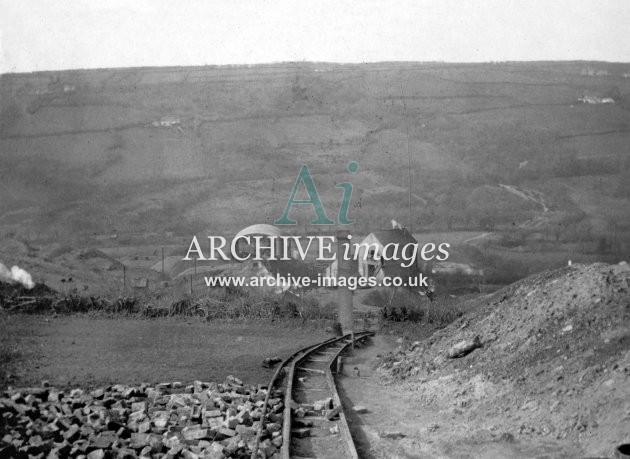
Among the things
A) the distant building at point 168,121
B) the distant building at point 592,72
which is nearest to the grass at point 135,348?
the distant building at point 168,121

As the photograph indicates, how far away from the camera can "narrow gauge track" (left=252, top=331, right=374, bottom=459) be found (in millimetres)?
8781

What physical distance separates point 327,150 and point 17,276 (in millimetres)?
26745

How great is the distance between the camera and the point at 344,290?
104 ft

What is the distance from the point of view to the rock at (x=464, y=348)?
13305mm

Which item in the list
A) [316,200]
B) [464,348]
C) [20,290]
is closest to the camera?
[464,348]

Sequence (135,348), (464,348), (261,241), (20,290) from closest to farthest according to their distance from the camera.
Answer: (464,348)
(135,348)
(20,290)
(261,241)

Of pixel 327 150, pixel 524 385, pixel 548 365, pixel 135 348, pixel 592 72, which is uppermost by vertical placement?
pixel 592 72

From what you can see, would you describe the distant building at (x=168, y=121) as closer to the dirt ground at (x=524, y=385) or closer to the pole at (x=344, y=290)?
the pole at (x=344, y=290)

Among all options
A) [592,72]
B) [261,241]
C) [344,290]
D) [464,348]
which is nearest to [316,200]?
[261,241]

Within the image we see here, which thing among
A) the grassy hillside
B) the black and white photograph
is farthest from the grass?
the grassy hillside

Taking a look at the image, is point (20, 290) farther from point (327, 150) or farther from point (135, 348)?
point (327, 150)

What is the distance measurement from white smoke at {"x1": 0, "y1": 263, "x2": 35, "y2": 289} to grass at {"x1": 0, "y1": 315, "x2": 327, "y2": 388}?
3.45 metres

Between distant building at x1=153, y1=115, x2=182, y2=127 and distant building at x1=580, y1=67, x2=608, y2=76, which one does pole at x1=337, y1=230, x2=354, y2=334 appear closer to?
distant building at x1=153, y1=115, x2=182, y2=127

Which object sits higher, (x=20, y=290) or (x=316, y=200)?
(x=316, y=200)
